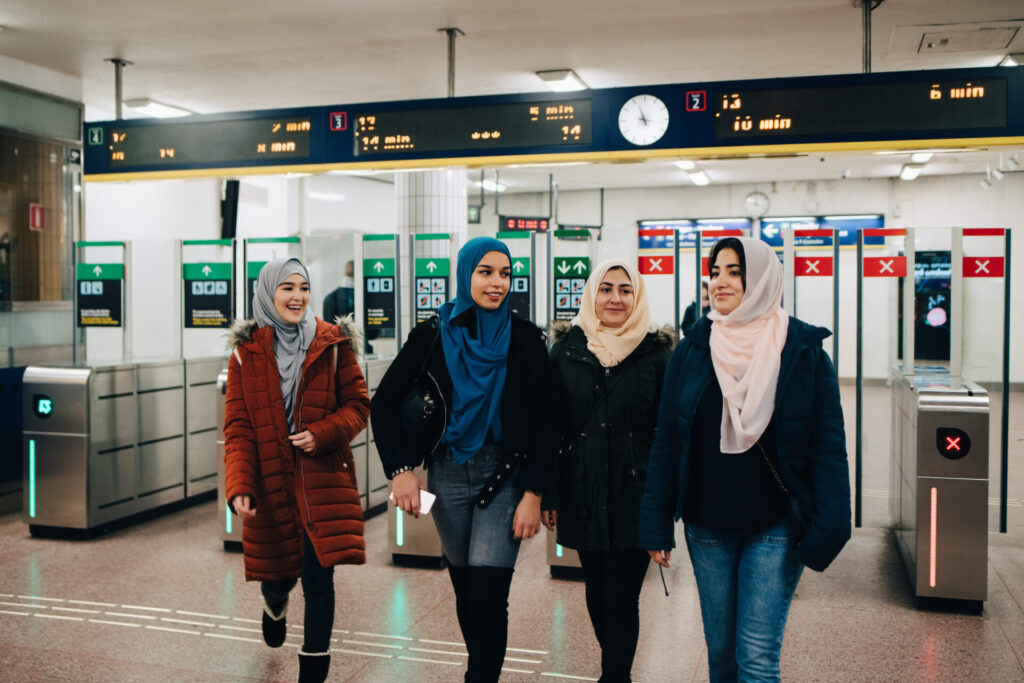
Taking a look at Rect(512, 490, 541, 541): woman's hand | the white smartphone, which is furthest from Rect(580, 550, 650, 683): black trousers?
the white smartphone

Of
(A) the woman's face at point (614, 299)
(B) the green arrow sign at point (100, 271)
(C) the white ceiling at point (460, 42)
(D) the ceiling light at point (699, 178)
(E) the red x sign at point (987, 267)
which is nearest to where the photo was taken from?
(A) the woman's face at point (614, 299)

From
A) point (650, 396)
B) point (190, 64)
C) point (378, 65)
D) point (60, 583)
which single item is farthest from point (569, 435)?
point (190, 64)

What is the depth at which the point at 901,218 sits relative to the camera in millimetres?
14641

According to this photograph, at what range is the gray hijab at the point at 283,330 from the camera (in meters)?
3.20

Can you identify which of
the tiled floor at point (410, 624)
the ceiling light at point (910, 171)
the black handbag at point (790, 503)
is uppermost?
the ceiling light at point (910, 171)

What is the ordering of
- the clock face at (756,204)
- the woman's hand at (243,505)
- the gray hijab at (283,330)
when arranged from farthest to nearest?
the clock face at (756,204) → the gray hijab at (283,330) → the woman's hand at (243,505)

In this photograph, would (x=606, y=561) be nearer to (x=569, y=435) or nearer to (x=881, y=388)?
(x=569, y=435)

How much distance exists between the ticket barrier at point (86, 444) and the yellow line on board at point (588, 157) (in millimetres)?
1423

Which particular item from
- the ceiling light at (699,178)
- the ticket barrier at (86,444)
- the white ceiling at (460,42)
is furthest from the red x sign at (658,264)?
the ceiling light at (699,178)

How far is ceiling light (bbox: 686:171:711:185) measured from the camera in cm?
1391

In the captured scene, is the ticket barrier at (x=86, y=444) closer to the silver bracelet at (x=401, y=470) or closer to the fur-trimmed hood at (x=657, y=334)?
the silver bracelet at (x=401, y=470)

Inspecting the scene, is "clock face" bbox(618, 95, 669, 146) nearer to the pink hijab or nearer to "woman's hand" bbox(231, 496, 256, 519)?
the pink hijab

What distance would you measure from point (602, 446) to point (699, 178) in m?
12.4

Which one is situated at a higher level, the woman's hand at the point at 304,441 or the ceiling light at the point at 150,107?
the ceiling light at the point at 150,107
